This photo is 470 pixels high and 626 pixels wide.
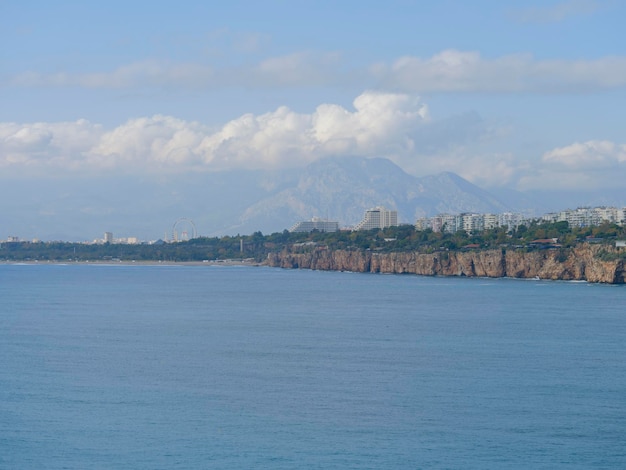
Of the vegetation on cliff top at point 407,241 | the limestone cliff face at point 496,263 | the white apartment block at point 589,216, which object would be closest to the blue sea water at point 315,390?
the limestone cliff face at point 496,263

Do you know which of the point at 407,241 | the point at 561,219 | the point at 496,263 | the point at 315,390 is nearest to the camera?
the point at 315,390

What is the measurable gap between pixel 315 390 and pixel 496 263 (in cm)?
7935

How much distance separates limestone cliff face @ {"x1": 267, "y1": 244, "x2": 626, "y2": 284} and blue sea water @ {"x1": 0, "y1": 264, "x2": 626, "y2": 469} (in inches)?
1402

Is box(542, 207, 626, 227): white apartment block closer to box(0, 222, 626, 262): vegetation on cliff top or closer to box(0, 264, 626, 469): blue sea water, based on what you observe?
box(0, 222, 626, 262): vegetation on cliff top

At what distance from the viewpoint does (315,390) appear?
29703 millimetres

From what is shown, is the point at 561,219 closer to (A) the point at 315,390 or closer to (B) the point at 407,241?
Result: (B) the point at 407,241

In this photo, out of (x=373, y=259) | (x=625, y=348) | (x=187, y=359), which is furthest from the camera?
(x=373, y=259)

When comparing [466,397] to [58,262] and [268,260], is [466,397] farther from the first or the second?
[58,262]

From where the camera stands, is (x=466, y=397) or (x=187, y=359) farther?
(x=187, y=359)

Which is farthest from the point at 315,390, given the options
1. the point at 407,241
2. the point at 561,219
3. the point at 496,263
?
the point at 561,219

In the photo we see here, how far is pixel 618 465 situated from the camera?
72.6 feet

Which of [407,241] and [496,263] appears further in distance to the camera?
[407,241]

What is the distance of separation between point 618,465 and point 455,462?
361 cm

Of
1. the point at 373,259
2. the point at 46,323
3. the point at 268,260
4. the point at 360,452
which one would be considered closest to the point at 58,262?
the point at 268,260
